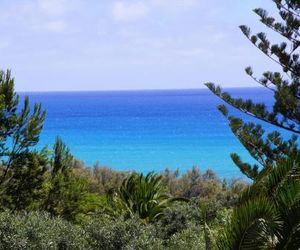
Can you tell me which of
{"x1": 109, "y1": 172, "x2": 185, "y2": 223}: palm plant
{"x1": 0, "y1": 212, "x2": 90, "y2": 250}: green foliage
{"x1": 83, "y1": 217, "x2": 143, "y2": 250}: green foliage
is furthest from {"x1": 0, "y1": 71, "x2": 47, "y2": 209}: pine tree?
{"x1": 83, "y1": 217, "x2": 143, "y2": 250}: green foliage

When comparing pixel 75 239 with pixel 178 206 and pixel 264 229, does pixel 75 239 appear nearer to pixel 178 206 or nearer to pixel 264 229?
pixel 264 229

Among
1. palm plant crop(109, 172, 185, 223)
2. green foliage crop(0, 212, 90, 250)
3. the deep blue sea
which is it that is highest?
green foliage crop(0, 212, 90, 250)

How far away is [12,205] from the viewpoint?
16.2m

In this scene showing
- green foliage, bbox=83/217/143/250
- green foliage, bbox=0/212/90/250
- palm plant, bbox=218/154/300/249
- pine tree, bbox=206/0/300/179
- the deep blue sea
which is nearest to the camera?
palm plant, bbox=218/154/300/249

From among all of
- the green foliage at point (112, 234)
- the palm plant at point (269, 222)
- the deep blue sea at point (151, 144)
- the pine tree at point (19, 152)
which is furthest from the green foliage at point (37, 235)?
the deep blue sea at point (151, 144)

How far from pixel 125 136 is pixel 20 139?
7112 centimetres

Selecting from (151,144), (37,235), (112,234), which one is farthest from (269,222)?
(151,144)

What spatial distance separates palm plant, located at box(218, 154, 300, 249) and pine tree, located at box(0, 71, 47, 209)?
10712mm

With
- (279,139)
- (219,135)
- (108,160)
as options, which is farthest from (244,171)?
(219,135)

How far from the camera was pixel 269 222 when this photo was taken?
5043 mm

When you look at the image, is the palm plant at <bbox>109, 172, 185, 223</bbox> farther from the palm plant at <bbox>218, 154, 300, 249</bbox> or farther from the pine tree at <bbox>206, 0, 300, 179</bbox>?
the palm plant at <bbox>218, 154, 300, 249</bbox>

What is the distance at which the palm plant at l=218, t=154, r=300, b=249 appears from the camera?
5.04 metres

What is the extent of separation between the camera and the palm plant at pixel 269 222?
504cm

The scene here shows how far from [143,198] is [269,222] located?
8.68 metres
